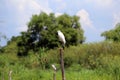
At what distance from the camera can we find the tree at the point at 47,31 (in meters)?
30.4

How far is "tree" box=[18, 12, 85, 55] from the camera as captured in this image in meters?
30.4

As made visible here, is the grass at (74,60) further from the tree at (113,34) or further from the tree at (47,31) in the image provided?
the tree at (113,34)

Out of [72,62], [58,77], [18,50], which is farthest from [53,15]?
[58,77]

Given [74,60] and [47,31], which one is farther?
[47,31]

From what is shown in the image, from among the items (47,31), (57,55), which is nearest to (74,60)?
(57,55)

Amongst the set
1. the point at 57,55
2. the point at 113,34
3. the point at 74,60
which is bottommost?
the point at 74,60

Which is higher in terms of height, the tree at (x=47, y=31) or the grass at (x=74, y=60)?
the tree at (x=47, y=31)

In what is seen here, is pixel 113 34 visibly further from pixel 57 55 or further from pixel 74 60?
pixel 74 60

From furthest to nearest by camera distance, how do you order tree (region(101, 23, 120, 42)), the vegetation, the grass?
tree (region(101, 23, 120, 42)) → the grass → the vegetation

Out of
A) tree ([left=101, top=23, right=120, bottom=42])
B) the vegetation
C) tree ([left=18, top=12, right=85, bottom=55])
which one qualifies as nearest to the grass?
the vegetation

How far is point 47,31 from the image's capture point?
99.9ft

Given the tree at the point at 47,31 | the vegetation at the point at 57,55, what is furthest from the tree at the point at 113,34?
the tree at the point at 47,31

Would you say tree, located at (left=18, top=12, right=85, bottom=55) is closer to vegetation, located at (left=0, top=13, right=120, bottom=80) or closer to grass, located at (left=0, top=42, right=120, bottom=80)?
vegetation, located at (left=0, top=13, right=120, bottom=80)

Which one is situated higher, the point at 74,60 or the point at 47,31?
the point at 47,31
